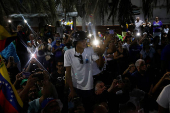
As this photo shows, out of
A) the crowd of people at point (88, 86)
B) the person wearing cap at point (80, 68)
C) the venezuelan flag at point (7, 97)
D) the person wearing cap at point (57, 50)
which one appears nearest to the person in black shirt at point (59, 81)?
the crowd of people at point (88, 86)

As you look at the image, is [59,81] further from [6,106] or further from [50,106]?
[6,106]

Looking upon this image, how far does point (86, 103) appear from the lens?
11.4 feet

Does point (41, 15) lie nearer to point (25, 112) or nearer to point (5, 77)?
point (5, 77)

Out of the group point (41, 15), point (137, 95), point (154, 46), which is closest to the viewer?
point (41, 15)

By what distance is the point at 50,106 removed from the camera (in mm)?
3371

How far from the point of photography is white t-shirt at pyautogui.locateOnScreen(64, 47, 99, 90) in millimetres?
3273

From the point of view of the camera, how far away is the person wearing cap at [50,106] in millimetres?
3361

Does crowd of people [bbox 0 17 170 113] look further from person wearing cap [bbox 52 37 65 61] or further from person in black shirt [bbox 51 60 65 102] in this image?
person wearing cap [bbox 52 37 65 61]

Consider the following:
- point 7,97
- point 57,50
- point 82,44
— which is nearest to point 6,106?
point 7,97

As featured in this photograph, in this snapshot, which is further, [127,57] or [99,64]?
[127,57]

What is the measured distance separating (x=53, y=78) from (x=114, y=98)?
5.52 ft

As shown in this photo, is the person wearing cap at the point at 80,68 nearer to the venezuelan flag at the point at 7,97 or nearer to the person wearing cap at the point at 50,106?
the person wearing cap at the point at 50,106

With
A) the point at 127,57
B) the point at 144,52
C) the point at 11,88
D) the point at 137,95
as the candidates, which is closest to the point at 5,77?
the point at 11,88

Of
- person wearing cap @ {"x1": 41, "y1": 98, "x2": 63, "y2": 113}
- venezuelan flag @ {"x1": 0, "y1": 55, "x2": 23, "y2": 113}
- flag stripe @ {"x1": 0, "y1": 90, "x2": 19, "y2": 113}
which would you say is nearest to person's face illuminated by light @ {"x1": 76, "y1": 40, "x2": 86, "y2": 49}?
person wearing cap @ {"x1": 41, "y1": 98, "x2": 63, "y2": 113}
